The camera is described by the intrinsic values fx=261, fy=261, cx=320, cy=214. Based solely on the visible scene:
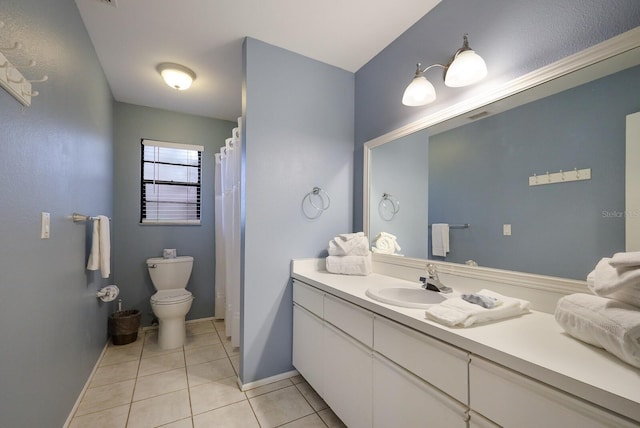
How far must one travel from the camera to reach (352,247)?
77.0 inches

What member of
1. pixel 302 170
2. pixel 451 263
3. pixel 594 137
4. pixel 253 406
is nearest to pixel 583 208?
pixel 594 137

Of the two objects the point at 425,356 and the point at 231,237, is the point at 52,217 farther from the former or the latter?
the point at 425,356

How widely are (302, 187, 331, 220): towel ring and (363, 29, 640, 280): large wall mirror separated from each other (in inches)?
30.1

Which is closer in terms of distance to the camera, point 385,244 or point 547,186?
point 547,186

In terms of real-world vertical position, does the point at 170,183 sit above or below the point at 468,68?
below

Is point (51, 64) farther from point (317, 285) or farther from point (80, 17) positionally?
point (317, 285)

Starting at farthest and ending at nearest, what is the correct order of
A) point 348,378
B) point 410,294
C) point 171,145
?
point 171,145 < point 410,294 < point 348,378

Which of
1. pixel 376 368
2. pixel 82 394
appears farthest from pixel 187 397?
pixel 376 368

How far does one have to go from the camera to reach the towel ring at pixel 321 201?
2.11 metres

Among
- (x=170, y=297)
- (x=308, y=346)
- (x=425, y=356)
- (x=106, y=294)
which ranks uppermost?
(x=425, y=356)

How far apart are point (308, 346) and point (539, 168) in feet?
5.43

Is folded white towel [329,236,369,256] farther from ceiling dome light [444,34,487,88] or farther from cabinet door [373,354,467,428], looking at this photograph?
ceiling dome light [444,34,487,88]

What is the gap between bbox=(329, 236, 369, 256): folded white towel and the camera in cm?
195

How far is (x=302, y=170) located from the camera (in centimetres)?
209
